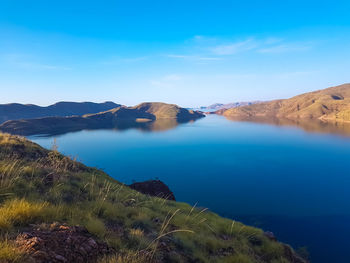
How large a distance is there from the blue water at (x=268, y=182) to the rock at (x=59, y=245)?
1078 inches

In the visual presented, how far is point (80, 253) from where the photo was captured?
3.17 m

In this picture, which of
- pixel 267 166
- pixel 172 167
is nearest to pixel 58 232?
pixel 172 167

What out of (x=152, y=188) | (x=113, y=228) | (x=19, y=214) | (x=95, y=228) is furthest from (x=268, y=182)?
(x=19, y=214)

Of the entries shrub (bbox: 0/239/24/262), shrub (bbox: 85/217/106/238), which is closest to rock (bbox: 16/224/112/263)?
shrub (bbox: 0/239/24/262)

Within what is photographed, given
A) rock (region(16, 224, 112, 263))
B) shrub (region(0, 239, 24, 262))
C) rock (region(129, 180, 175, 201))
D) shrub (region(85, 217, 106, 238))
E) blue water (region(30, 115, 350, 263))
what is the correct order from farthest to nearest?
rock (region(129, 180, 175, 201)), blue water (region(30, 115, 350, 263)), shrub (region(85, 217, 106, 238)), rock (region(16, 224, 112, 263)), shrub (region(0, 239, 24, 262))

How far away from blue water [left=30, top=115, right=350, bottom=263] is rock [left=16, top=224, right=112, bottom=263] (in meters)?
27.4

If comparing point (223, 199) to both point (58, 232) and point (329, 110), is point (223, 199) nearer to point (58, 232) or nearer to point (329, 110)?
point (58, 232)

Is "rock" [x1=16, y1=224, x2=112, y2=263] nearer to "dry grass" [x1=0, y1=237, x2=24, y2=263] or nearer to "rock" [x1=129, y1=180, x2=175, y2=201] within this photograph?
"dry grass" [x1=0, y1=237, x2=24, y2=263]

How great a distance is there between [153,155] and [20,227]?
64.0m

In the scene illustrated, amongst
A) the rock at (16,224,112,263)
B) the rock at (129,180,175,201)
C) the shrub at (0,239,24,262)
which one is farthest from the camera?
the rock at (129,180,175,201)

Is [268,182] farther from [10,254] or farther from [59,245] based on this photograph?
[10,254]

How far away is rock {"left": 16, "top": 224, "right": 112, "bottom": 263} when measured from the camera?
2.75 m

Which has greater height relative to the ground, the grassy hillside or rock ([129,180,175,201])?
the grassy hillside

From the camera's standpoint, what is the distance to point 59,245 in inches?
122
